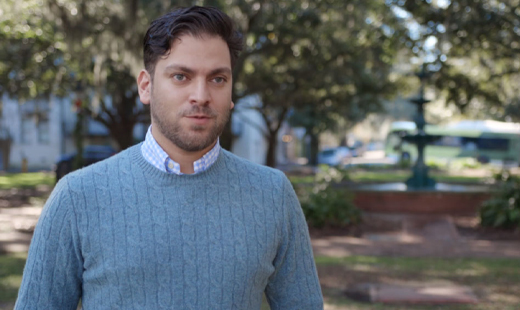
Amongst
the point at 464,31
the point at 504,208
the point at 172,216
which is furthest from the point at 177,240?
the point at 464,31

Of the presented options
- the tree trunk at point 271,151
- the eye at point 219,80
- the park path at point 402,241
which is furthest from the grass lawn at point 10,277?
the tree trunk at point 271,151

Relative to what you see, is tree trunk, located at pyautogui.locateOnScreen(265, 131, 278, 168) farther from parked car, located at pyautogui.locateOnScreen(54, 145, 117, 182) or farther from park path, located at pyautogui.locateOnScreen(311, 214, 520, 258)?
park path, located at pyautogui.locateOnScreen(311, 214, 520, 258)

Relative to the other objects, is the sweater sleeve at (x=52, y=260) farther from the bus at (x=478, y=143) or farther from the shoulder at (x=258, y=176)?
the bus at (x=478, y=143)

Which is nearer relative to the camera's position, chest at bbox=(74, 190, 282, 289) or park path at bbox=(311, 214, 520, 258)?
chest at bbox=(74, 190, 282, 289)

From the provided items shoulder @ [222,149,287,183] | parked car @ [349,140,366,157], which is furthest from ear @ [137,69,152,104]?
parked car @ [349,140,366,157]

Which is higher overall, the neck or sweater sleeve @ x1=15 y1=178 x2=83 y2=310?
the neck

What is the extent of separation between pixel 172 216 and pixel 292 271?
1.47 feet

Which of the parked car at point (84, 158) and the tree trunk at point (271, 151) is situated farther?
the tree trunk at point (271, 151)

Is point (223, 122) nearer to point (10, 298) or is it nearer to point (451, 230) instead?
point (10, 298)

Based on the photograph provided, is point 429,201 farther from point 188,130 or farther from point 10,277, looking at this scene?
point 188,130

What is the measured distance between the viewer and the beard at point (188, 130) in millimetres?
1778

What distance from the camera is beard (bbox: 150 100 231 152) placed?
1.78 m

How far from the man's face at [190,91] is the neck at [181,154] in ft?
0.09

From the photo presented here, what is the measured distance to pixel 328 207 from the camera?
10.9 metres
